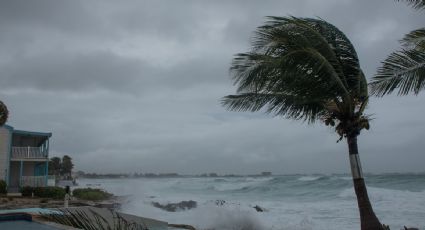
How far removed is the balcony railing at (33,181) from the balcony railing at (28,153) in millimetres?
1393

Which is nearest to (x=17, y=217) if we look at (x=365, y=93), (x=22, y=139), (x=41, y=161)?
(x=365, y=93)

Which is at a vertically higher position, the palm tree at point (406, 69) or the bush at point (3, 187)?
the palm tree at point (406, 69)

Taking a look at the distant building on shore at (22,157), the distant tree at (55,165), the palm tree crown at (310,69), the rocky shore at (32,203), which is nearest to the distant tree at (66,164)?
the distant tree at (55,165)

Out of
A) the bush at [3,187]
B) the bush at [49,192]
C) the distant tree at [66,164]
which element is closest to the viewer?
the bush at [49,192]

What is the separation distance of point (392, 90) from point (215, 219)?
16.6 metres

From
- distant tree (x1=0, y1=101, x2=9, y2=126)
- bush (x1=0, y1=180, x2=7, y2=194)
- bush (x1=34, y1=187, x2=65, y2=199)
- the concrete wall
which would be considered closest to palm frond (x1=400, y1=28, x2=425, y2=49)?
distant tree (x1=0, y1=101, x2=9, y2=126)

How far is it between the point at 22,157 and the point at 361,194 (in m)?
25.3

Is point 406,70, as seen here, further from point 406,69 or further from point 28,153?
point 28,153

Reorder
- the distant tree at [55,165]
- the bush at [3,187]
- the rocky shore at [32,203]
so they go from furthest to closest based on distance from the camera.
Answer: the distant tree at [55,165] < the bush at [3,187] < the rocky shore at [32,203]

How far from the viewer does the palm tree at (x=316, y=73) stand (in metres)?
8.27

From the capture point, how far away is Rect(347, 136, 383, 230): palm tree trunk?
831 centimetres

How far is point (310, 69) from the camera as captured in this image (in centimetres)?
852

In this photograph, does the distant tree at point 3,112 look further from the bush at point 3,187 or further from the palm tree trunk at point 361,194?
the palm tree trunk at point 361,194

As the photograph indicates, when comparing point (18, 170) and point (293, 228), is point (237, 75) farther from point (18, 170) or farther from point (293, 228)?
point (18, 170)
